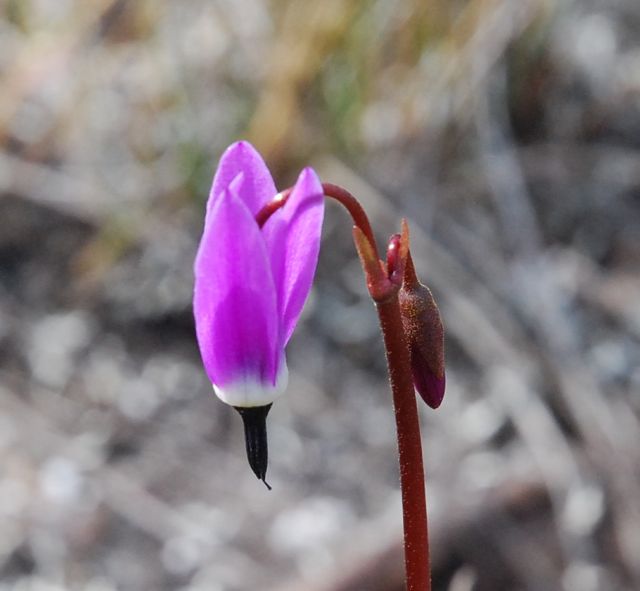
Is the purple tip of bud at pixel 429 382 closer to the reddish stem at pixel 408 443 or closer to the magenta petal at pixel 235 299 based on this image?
the reddish stem at pixel 408 443

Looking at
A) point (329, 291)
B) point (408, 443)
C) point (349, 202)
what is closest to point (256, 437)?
point (408, 443)

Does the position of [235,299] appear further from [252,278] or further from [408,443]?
[408,443]

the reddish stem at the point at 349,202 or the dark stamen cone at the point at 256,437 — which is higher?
the reddish stem at the point at 349,202

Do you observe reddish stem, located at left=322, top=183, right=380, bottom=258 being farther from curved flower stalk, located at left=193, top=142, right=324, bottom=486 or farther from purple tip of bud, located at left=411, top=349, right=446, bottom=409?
purple tip of bud, located at left=411, top=349, right=446, bottom=409

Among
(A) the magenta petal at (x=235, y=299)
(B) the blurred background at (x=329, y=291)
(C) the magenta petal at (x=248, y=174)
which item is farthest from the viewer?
(B) the blurred background at (x=329, y=291)

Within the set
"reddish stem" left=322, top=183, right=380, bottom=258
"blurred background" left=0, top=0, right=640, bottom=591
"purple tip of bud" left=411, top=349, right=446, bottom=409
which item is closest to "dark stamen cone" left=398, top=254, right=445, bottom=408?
"purple tip of bud" left=411, top=349, right=446, bottom=409

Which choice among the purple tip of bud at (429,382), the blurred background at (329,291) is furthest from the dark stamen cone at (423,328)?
the blurred background at (329,291)

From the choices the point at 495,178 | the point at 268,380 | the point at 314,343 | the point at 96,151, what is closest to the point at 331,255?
the point at 314,343

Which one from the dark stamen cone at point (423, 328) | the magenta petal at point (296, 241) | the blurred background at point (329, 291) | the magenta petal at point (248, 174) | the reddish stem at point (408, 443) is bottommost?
the reddish stem at point (408, 443)
